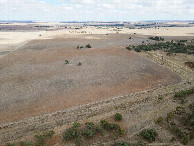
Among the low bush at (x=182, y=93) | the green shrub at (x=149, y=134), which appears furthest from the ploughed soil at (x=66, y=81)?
the green shrub at (x=149, y=134)

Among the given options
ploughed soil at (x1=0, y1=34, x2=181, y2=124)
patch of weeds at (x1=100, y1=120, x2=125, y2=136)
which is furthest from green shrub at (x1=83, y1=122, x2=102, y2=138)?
ploughed soil at (x1=0, y1=34, x2=181, y2=124)

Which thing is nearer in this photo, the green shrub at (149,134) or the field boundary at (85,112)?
the green shrub at (149,134)

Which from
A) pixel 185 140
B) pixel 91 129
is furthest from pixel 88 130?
pixel 185 140

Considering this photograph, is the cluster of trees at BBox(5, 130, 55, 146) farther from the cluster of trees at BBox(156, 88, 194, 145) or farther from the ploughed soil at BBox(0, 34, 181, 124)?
the cluster of trees at BBox(156, 88, 194, 145)

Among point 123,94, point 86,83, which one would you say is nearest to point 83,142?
point 123,94

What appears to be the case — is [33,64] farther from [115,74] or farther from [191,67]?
[191,67]

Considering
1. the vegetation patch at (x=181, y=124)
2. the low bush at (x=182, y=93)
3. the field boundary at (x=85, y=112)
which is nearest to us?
the vegetation patch at (x=181, y=124)

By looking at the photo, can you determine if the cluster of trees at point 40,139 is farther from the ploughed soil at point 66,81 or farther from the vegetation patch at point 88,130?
the ploughed soil at point 66,81
